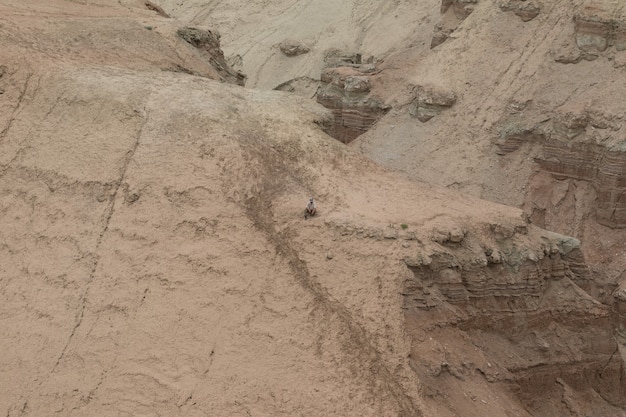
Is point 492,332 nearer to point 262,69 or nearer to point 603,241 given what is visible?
point 603,241

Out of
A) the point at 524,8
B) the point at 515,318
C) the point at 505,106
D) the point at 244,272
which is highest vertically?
the point at 524,8

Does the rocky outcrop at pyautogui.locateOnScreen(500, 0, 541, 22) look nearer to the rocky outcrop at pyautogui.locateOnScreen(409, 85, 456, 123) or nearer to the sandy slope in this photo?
the sandy slope

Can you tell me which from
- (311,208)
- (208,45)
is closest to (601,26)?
(208,45)

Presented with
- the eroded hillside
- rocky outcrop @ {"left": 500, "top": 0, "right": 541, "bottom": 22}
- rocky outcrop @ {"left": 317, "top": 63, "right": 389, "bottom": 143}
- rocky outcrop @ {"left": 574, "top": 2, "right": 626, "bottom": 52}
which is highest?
rocky outcrop @ {"left": 500, "top": 0, "right": 541, "bottom": 22}

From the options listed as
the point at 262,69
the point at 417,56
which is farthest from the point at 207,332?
the point at 262,69

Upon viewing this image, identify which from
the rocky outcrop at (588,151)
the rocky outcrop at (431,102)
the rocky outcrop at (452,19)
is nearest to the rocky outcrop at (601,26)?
the rocky outcrop at (588,151)

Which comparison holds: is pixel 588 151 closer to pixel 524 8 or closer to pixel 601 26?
pixel 601 26

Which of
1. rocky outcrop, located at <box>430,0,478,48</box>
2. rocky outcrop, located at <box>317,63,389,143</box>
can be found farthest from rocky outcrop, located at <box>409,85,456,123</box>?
rocky outcrop, located at <box>430,0,478,48</box>
